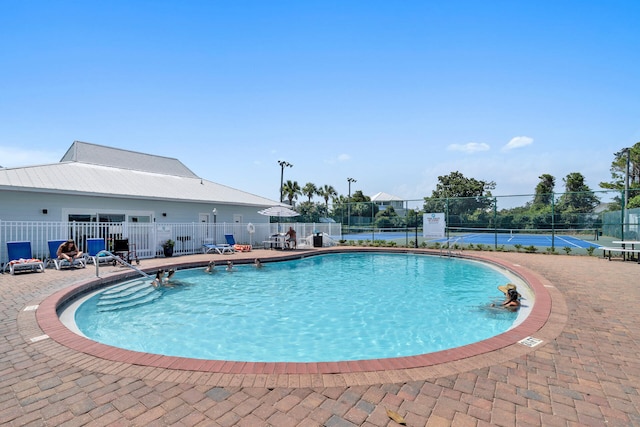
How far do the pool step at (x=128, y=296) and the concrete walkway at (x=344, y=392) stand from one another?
3012 mm

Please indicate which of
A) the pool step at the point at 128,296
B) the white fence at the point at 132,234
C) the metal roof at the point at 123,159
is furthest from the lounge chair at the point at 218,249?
the metal roof at the point at 123,159

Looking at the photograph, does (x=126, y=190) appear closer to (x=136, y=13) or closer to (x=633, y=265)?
(x=136, y=13)

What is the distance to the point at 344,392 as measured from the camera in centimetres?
263

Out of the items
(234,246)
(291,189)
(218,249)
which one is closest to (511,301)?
(218,249)

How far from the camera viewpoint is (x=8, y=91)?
9.70 m

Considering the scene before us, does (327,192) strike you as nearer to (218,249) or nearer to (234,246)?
(234,246)

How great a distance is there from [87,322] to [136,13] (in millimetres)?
7760

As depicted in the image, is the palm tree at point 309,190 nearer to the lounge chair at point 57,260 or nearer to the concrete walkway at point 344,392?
the lounge chair at point 57,260

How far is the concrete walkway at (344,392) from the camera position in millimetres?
2268

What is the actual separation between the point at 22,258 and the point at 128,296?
4853 millimetres

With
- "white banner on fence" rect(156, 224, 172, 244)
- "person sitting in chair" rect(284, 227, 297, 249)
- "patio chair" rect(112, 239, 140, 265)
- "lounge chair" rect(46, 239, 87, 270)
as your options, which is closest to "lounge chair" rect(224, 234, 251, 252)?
"person sitting in chair" rect(284, 227, 297, 249)

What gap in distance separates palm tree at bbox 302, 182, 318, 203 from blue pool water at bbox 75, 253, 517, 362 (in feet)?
164

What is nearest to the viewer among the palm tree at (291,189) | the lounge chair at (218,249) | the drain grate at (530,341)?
the drain grate at (530,341)

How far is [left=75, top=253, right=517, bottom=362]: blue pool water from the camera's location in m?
4.86
